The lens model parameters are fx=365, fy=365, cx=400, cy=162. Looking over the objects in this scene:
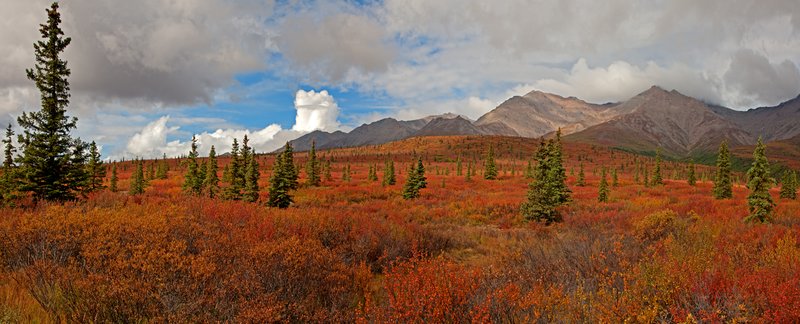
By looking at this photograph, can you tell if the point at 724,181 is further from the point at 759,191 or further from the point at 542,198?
the point at 542,198

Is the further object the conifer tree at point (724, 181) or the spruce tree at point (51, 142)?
the conifer tree at point (724, 181)

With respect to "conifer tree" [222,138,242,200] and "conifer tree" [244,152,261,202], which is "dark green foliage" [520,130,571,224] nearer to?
"conifer tree" [244,152,261,202]

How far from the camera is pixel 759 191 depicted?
15938 millimetres

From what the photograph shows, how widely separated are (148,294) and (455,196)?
97.6ft

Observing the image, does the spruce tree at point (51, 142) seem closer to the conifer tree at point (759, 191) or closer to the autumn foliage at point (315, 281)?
the autumn foliage at point (315, 281)

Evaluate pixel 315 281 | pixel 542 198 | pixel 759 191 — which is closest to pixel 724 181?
pixel 759 191

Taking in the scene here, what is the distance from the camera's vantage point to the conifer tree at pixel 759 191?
15.1 m

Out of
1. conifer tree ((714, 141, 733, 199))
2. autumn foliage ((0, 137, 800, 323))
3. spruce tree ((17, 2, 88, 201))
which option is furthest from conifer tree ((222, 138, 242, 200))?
conifer tree ((714, 141, 733, 199))

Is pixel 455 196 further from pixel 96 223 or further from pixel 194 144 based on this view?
pixel 96 223

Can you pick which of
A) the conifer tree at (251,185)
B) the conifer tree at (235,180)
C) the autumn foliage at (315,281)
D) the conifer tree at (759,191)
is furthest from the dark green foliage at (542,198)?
the conifer tree at (235,180)

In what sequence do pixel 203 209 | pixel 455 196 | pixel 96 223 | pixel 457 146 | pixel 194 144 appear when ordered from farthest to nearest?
pixel 457 146, pixel 194 144, pixel 455 196, pixel 203 209, pixel 96 223

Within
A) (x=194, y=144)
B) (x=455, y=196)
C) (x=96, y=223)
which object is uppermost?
(x=194, y=144)

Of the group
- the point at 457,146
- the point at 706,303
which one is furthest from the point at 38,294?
the point at 457,146

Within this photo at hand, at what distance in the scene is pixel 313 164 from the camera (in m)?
46.8
